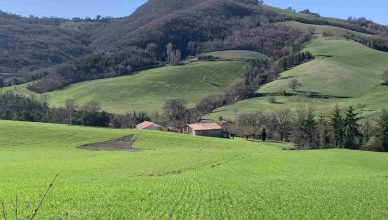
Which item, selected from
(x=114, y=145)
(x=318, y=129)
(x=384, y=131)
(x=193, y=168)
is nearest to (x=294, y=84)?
(x=318, y=129)

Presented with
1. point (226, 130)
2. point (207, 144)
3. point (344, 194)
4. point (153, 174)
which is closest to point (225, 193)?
point (344, 194)

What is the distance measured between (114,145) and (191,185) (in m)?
51.6

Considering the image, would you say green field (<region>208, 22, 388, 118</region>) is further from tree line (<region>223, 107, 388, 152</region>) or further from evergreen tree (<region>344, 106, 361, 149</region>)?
evergreen tree (<region>344, 106, 361, 149</region>)

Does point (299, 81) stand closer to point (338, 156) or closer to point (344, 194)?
point (338, 156)

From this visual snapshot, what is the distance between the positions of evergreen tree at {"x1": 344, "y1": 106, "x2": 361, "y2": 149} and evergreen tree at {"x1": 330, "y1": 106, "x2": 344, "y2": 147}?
1.25 m

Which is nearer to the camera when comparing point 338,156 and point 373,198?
point 373,198

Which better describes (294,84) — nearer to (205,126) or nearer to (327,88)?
(327,88)

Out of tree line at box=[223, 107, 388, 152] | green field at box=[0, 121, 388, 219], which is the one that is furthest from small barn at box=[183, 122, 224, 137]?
green field at box=[0, 121, 388, 219]

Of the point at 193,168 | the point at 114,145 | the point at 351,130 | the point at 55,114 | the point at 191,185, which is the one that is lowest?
the point at 193,168

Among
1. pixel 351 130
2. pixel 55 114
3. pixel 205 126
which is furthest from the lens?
pixel 55 114

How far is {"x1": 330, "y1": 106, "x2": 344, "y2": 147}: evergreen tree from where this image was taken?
107812 mm

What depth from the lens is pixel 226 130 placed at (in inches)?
5098

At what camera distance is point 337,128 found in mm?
108688

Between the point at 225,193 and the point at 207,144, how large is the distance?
59091 mm
